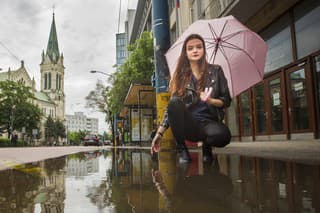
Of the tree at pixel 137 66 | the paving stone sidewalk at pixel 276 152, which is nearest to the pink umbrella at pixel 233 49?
the paving stone sidewalk at pixel 276 152

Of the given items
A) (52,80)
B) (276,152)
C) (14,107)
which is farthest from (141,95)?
(52,80)

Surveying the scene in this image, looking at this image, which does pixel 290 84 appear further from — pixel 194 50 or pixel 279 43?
pixel 194 50

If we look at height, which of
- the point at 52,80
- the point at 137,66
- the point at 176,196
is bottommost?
the point at 176,196

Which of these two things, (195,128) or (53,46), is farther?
(53,46)

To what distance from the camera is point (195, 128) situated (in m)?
5.15

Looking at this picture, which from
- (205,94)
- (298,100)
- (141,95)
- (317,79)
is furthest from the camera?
(141,95)

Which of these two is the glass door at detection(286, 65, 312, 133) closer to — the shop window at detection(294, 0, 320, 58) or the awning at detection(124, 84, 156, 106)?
the shop window at detection(294, 0, 320, 58)

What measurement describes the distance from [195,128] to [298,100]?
7.77 m

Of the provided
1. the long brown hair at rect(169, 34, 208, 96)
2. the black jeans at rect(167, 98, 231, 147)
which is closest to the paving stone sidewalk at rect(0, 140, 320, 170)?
the black jeans at rect(167, 98, 231, 147)

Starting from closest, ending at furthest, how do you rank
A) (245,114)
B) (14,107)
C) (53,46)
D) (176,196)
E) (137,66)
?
(176,196) < (245,114) < (137,66) < (14,107) < (53,46)

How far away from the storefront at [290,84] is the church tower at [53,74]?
135990mm

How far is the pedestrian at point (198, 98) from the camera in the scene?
5.01 m

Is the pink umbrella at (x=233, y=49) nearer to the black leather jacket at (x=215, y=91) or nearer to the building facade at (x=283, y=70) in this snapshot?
the black leather jacket at (x=215, y=91)

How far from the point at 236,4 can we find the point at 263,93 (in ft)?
14.2
